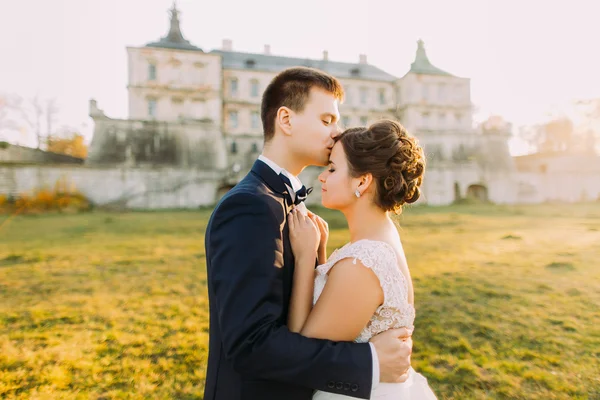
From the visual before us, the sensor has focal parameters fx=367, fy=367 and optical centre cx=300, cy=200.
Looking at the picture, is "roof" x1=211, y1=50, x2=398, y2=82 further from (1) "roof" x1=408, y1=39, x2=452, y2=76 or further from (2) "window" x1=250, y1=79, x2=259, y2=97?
(1) "roof" x1=408, y1=39, x2=452, y2=76

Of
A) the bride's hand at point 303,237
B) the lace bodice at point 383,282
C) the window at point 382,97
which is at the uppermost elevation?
the window at point 382,97

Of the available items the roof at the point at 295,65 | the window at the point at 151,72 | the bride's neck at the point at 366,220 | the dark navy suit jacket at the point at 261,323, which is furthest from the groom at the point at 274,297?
the roof at the point at 295,65

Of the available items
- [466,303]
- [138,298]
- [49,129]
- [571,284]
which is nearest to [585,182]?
[571,284]

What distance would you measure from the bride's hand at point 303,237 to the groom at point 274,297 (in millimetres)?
36

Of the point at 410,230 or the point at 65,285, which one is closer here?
the point at 65,285

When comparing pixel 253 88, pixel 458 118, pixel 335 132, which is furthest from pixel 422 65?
pixel 335 132

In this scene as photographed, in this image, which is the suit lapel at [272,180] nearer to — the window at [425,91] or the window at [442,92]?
the window at [425,91]

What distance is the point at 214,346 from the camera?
1.92 m

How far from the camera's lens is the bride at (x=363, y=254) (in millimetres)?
1730

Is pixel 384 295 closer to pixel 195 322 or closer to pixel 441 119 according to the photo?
pixel 195 322

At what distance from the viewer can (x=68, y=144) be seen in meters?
52.6

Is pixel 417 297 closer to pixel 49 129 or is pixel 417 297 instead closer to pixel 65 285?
pixel 65 285

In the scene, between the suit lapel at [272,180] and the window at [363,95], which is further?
the window at [363,95]

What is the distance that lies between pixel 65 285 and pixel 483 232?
52.0 feet
